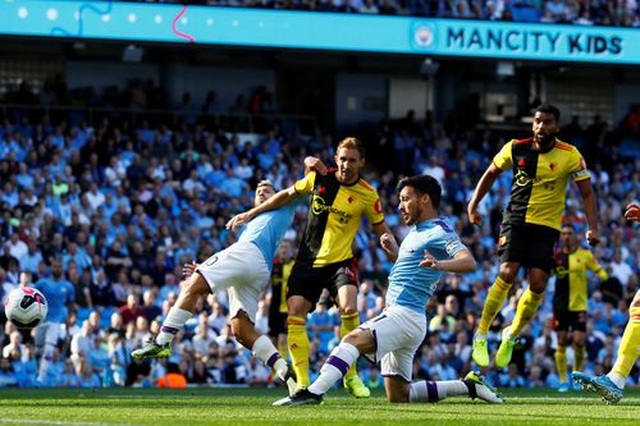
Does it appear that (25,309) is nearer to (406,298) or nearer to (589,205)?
(406,298)

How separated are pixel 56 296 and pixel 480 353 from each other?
957cm

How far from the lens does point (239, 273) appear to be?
47.8 feet

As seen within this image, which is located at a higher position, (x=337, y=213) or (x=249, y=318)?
(x=337, y=213)

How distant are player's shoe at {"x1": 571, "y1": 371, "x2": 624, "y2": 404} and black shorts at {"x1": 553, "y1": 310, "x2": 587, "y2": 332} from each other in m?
8.64

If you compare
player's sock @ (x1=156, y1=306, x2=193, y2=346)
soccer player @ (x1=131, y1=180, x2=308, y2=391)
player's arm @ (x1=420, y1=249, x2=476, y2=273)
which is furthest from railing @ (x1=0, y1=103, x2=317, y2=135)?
player's arm @ (x1=420, y1=249, x2=476, y2=273)

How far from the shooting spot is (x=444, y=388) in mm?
14000

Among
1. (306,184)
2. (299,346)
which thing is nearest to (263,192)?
(306,184)

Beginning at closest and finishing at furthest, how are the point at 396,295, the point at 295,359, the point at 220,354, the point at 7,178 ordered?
1. the point at 396,295
2. the point at 295,359
3. the point at 220,354
4. the point at 7,178

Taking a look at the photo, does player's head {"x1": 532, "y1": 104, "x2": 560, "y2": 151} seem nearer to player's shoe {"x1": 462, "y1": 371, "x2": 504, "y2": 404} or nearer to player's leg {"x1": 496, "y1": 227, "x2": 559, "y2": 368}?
player's leg {"x1": 496, "y1": 227, "x2": 559, "y2": 368}

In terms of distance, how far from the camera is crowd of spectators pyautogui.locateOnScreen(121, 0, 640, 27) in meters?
33.2

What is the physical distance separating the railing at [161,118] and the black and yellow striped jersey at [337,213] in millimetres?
17243

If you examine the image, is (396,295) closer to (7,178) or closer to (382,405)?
(382,405)

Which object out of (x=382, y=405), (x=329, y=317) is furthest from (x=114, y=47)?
(x=382, y=405)

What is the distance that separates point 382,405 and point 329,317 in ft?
38.5
